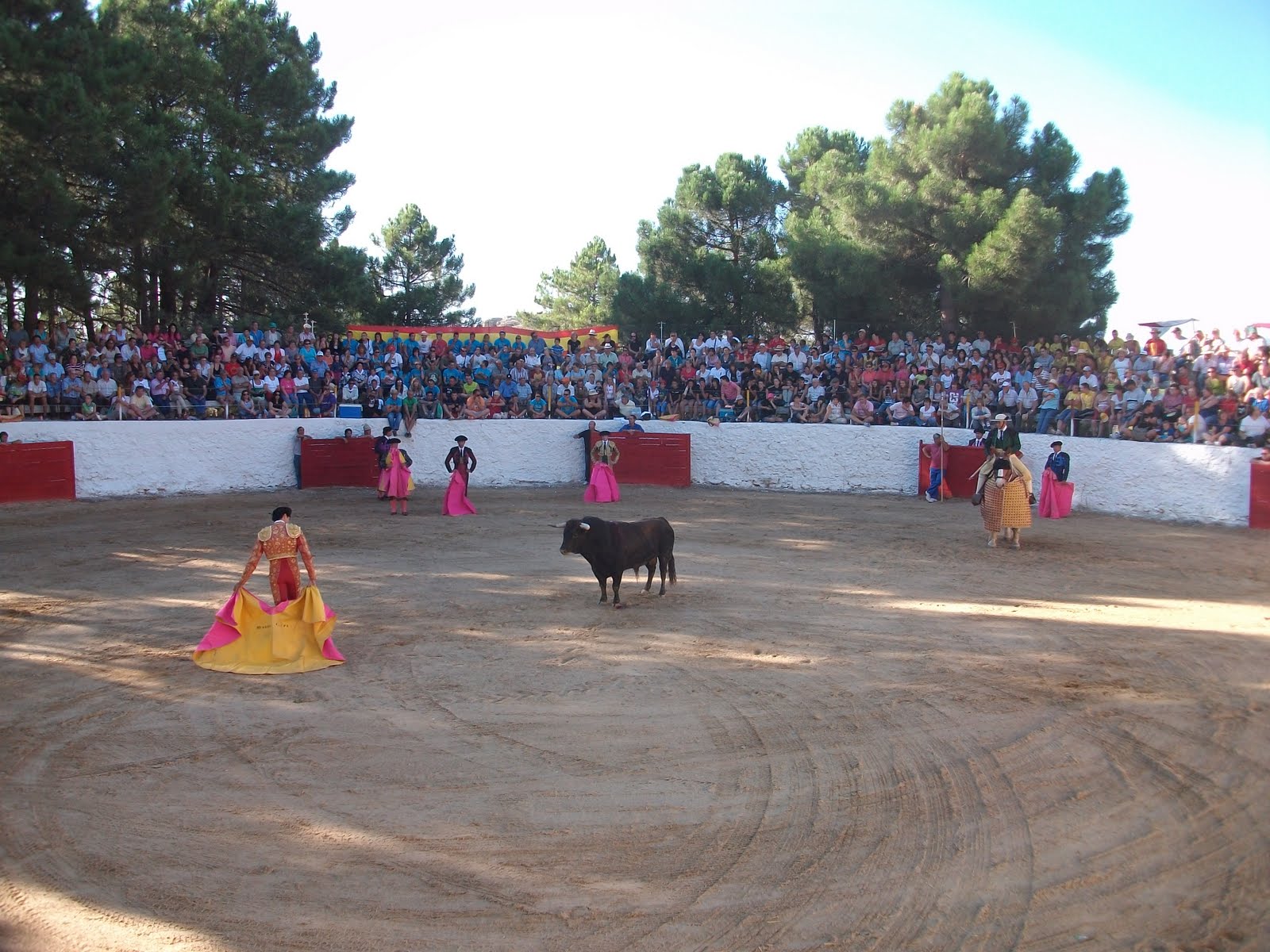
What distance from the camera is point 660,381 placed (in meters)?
24.5

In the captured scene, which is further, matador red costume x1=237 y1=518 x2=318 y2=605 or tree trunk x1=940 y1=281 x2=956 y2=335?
tree trunk x1=940 y1=281 x2=956 y2=335

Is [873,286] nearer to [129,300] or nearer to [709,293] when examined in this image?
[709,293]

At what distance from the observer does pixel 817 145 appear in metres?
41.6

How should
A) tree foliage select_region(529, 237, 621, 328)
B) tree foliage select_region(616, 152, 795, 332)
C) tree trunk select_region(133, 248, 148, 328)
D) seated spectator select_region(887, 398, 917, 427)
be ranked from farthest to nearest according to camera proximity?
tree foliage select_region(529, 237, 621, 328) → tree foliage select_region(616, 152, 795, 332) → tree trunk select_region(133, 248, 148, 328) → seated spectator select_region(887, 398, 917, 427)

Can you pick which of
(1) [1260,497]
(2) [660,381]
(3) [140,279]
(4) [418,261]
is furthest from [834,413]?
(4) [418,261]

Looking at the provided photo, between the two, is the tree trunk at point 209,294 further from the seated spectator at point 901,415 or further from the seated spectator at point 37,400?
the seated spectator at point 901,415

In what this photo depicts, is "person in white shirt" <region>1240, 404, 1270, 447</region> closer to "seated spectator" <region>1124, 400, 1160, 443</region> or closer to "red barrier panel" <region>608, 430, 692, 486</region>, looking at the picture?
"seated spectator" <region>1124, 400, 1160, 443</region>

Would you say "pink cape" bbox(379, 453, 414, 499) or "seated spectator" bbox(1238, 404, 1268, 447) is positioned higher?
"seated spectator" bbox(1238, 404, 1268, 447)

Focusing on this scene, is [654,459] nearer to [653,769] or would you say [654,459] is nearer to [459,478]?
[459,478]

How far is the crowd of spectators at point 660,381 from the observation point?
61.4 ft

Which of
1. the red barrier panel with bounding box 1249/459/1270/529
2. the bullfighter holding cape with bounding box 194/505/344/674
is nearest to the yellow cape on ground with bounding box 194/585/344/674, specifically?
the bullfighter holding cape with bounding box 194/505/344/674

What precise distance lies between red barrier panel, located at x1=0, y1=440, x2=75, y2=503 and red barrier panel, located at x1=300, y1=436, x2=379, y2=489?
4227 mm

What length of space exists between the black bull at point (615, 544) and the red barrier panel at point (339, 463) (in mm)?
11654

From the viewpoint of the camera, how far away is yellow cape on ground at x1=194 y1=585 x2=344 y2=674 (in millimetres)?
8609
